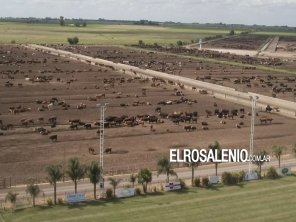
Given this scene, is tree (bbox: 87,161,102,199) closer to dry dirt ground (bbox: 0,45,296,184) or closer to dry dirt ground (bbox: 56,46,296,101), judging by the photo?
dry dirt ground (bbox: 0,45,296,184)

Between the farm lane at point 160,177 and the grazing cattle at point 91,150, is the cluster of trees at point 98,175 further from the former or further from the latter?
the grazing cattle at point 91,150

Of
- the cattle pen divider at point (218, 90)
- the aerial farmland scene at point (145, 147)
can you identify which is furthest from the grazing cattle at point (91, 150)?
the cattle pen divider at point (218, 90)

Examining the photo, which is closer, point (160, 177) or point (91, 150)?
point (160, 177)

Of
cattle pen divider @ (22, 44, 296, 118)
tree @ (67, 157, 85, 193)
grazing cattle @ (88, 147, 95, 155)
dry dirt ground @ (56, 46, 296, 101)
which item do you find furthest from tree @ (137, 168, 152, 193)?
dry dirt ground @ (56, 46, 296, 101)

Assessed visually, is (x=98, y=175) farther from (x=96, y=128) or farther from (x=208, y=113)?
(x=208, y=113)

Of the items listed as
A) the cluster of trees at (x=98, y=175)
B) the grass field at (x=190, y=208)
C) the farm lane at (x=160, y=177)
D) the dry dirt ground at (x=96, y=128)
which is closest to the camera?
the grass field at (x=190, y=208)

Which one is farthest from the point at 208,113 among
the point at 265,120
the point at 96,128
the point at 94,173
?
the point at 94,173

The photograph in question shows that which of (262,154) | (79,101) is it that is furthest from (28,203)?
(79,101)
